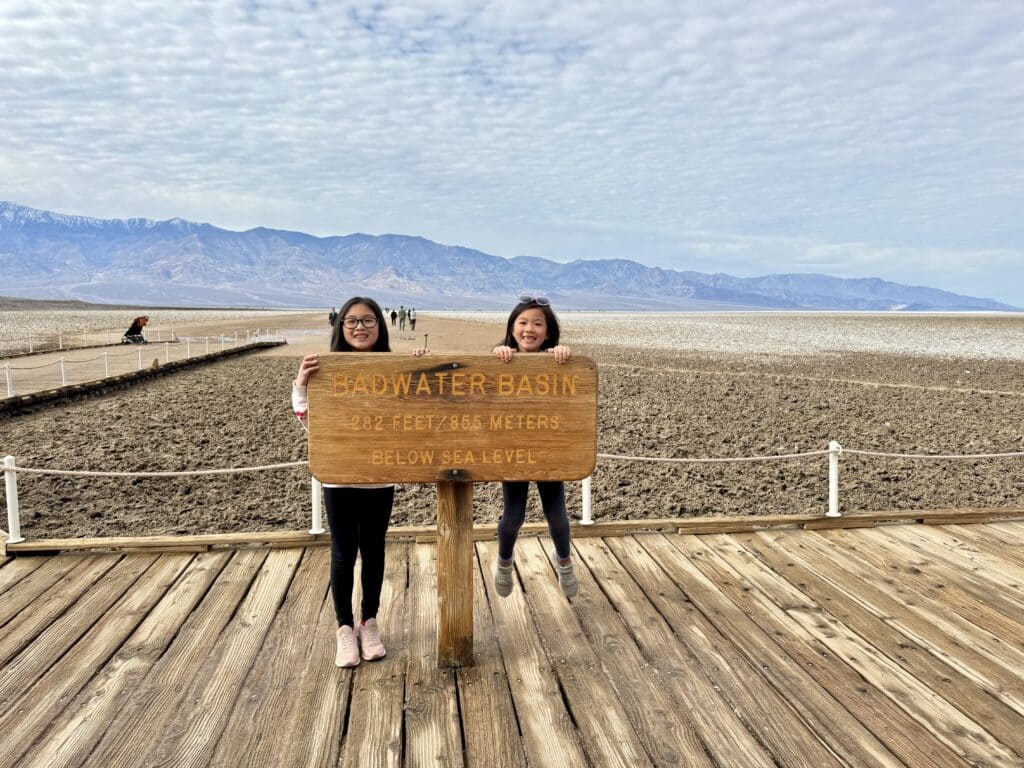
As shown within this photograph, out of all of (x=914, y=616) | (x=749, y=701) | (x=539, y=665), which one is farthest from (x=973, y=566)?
(x=539, y=665)

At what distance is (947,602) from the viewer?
3701 millimetres

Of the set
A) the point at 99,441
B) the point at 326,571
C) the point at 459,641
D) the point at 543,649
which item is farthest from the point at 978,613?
the point at 99,441

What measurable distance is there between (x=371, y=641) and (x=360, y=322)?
4.59 ft

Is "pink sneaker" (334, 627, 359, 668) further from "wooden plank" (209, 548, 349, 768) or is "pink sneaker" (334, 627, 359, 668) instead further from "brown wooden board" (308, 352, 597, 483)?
"brown wooden board" (308, 352, 597, 483)

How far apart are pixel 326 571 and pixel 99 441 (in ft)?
26.7

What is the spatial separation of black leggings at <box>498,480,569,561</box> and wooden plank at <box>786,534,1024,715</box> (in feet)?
5.63

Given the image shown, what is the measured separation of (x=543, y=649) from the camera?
317 centimetres

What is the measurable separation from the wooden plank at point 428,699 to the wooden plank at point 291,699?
0.89 ft

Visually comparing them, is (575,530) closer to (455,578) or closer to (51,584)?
(455,578)

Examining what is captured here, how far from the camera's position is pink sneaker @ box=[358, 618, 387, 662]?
9.94 ft

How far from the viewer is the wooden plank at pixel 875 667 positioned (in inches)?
97.9

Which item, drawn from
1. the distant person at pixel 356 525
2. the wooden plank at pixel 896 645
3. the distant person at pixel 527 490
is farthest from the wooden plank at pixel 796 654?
the distant person at pixel 356 525

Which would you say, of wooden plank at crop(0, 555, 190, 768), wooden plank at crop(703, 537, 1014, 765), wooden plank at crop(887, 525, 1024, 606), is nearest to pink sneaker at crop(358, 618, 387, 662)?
wooden plank at crop(0, 555, 190, 768)

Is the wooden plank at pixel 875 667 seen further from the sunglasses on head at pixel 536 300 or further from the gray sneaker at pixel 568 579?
the sunglasses on head at pixel 536 300
